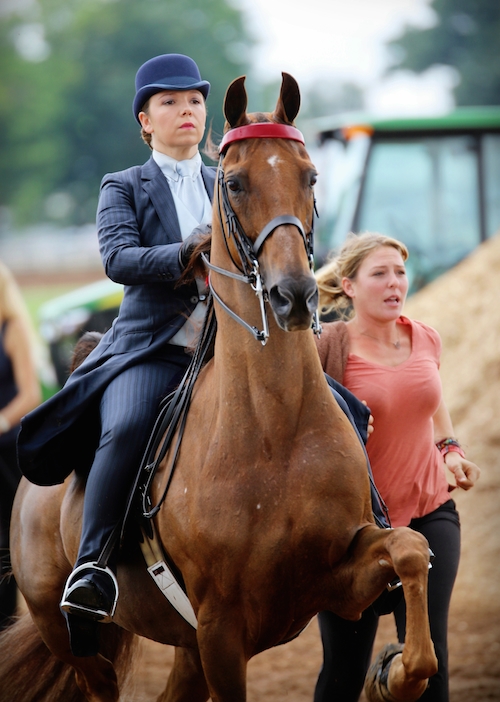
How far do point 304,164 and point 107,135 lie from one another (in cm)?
4806

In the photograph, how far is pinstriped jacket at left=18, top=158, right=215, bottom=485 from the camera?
4027mm

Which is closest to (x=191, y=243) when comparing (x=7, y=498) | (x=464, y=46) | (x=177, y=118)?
(x=177, y=118)

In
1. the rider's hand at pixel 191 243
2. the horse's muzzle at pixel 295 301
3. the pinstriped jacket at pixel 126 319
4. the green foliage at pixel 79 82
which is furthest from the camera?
the green foliage at pixel 79 82

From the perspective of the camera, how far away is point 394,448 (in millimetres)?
4188

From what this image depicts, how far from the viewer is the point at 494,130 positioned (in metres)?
13.0

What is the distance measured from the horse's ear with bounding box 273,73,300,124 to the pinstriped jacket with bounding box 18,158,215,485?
838 mm

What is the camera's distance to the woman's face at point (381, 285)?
168 inches

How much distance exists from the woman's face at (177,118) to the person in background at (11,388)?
3.02 metres

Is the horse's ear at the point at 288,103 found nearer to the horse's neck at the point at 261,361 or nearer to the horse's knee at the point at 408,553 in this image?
the horse's neck at the point at 261,361

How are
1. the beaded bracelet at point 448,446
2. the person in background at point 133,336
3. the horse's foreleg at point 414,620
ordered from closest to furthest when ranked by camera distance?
1. the horse's foreleg at point 414,620
2. the person in background at point 133,336
3. the beaded bracelet at point 448,446

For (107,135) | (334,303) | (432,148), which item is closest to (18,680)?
(334,303)

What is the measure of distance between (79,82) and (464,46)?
2275cm

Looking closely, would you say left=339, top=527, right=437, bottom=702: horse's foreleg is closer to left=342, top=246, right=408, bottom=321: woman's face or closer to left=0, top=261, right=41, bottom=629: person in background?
left=342, top=246, right=408, bottom=321: woman's face

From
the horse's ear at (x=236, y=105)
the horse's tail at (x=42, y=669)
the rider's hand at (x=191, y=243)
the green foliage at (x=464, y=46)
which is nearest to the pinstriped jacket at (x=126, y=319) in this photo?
the rider's hand at (x=191, y=243)
